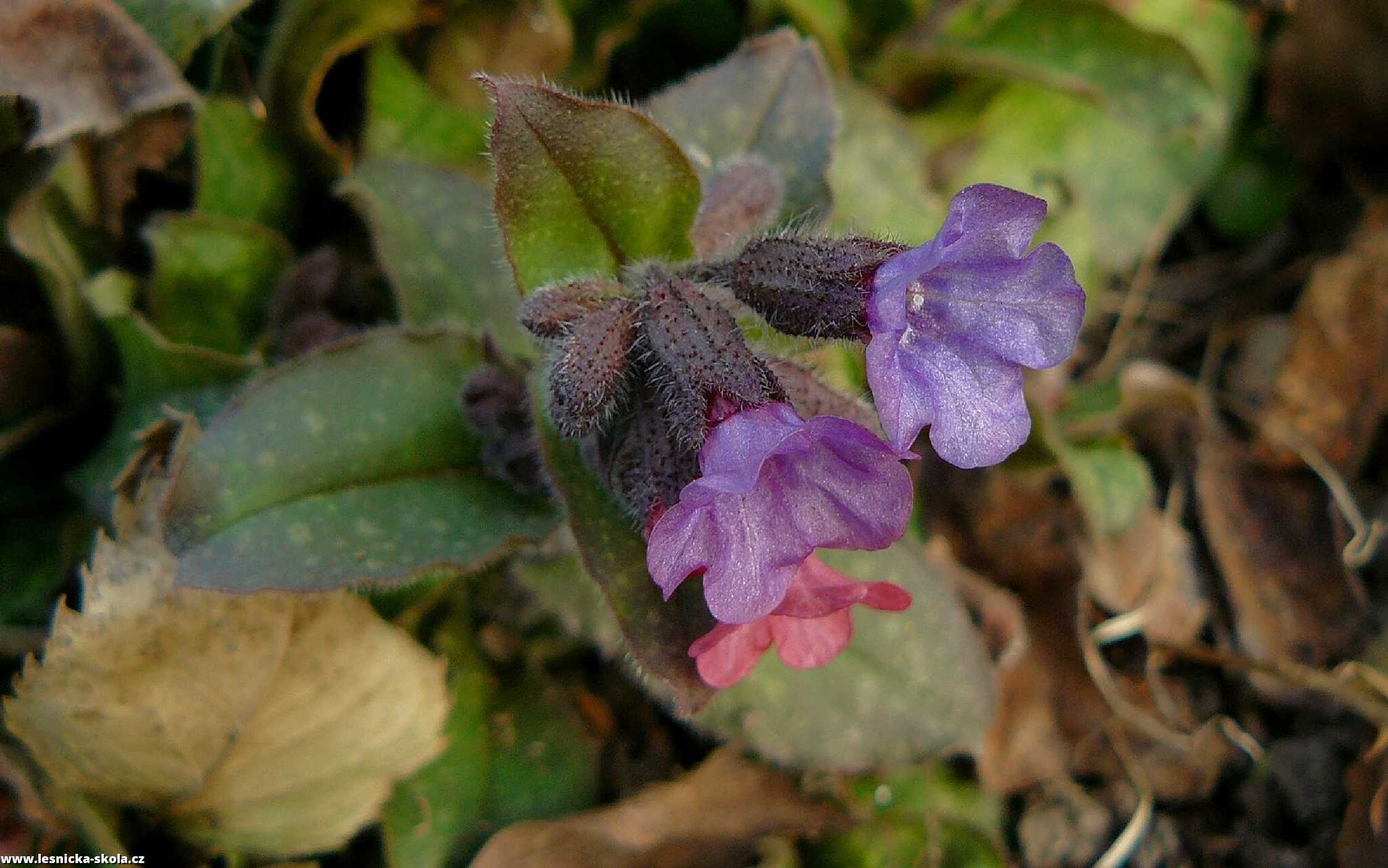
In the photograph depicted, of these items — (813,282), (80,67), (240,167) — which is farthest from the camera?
(240,167)

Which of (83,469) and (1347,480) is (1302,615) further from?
(83,469)

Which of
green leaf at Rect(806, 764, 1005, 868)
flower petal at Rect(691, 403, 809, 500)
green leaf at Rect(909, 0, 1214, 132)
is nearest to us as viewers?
flower petal at Rect(691, 403, 809, 500)

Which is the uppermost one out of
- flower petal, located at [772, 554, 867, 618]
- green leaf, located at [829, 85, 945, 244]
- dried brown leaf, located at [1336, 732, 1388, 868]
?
flower petal, located at [772, 554, 867, 618]

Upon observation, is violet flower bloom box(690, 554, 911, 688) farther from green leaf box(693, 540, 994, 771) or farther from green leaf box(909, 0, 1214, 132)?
green leaf box(909, 0, 1214, 132)

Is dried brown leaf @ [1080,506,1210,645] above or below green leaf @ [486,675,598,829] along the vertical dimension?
below

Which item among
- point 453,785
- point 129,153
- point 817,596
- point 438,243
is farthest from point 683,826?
point 129,153

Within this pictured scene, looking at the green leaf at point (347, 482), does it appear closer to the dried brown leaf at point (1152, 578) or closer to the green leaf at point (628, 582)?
the green leaf at point (628, 582)

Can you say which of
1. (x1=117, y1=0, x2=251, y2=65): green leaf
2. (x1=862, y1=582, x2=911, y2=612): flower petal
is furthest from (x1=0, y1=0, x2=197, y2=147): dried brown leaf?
(x1=862, y1=582, x2=911, y2=612): flower petal

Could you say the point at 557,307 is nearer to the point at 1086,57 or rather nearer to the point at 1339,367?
the point at 1086,57
